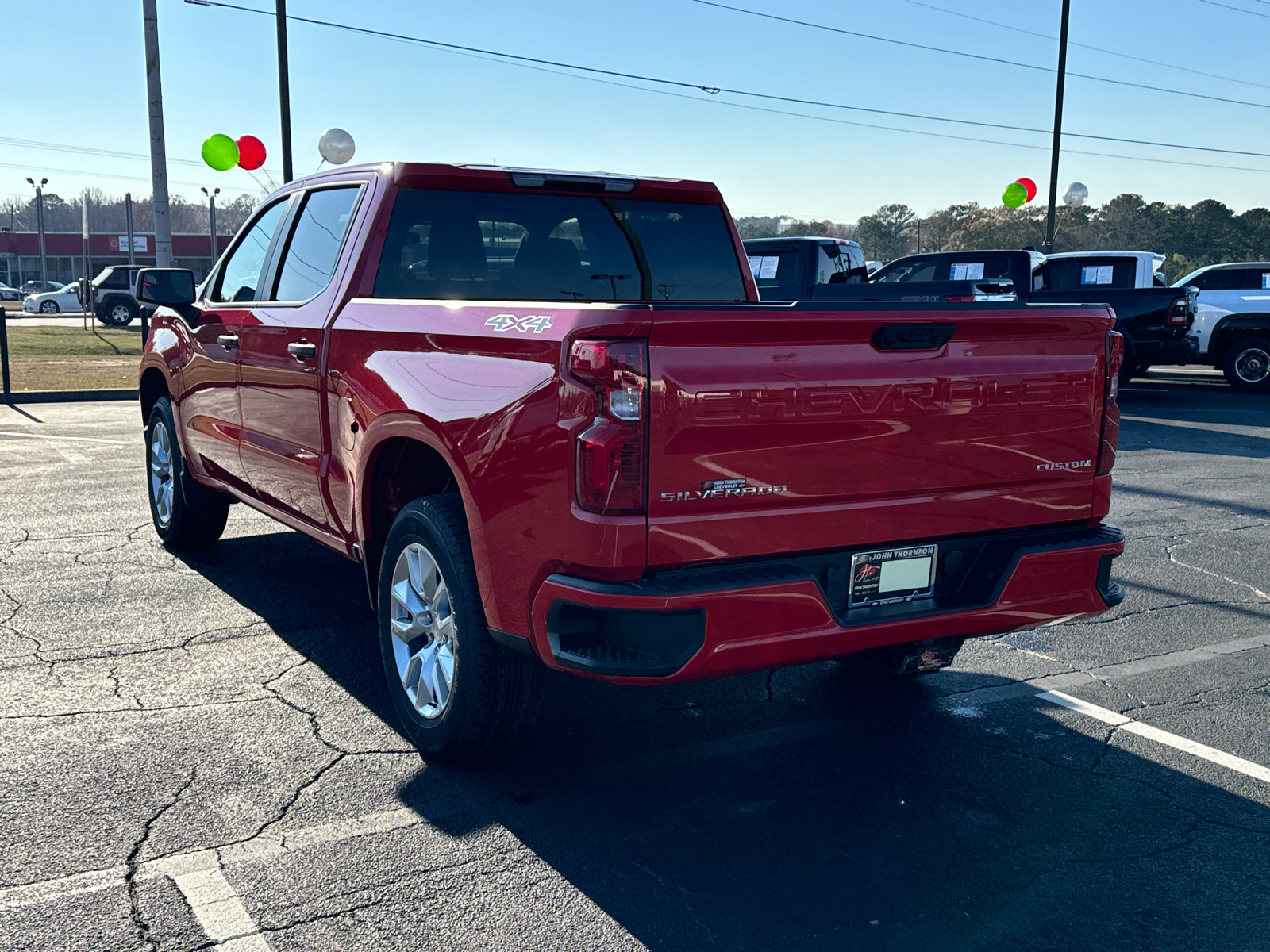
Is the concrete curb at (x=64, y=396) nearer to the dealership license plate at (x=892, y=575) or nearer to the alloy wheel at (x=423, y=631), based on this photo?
the alloy wheel at (x=423, y=631)

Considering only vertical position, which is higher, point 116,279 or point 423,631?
point 116,279

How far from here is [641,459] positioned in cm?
295

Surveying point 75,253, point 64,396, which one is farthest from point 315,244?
point 75,253

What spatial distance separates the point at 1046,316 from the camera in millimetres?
3504

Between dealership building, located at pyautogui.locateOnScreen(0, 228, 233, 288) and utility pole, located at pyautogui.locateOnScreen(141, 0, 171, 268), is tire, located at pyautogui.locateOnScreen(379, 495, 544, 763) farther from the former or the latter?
dealership building, located at pyautogui.locateOnScreen(0, 228, 233, 288)

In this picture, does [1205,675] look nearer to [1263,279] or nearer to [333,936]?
[333,936]

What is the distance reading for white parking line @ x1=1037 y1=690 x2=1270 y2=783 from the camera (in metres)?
3.84

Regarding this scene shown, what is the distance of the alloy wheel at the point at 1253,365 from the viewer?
17.7 m

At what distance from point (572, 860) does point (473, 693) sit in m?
0.64

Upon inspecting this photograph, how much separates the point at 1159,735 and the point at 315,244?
3.93 m

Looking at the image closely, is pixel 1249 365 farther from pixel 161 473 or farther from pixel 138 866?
pixel 138 866

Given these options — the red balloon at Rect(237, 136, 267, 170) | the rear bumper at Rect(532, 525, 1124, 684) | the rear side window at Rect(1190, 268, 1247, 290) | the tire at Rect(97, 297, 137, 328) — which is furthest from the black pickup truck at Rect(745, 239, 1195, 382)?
the tire at Rect(97, 297, 137, 328)

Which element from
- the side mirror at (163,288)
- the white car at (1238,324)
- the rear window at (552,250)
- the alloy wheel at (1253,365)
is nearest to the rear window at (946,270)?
the white car at (1238,324)

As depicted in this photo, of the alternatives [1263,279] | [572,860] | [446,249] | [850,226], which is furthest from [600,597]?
[850,226]
